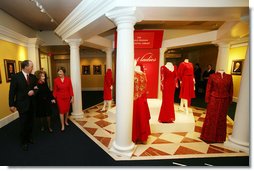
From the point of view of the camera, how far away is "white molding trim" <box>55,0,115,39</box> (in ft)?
7.97

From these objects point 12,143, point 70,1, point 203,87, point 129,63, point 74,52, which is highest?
point 70,1

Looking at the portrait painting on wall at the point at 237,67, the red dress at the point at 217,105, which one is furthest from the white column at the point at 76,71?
the portrait painting on wall at the point at 237,67

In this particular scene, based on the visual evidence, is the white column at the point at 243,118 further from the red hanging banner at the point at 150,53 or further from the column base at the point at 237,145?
the red hanging banner at the point at 150,53

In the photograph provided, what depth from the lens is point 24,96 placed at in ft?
9.27

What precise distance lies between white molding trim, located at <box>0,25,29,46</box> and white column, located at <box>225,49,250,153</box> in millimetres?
5640

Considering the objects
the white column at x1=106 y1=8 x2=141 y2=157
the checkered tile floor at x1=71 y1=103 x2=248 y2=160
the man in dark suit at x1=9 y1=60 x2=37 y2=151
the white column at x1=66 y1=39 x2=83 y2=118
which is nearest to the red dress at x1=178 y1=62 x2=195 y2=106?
the checkered tile floor at x1=71 y1=103 x2=248 y2=160

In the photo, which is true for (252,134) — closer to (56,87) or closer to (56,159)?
(56,159)

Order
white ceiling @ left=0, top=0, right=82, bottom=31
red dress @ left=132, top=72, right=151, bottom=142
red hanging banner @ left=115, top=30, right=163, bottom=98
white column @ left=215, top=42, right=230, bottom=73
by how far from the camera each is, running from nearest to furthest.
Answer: red dress @ left=132, top=72, right=151, bottom=142, white ceiling @ left=0, top=0, right=82, bottom=31, white column @ left=215, top=42, right=230, bottom=73, red hanging banner @ left=115, top=30, right=163, bottom=98

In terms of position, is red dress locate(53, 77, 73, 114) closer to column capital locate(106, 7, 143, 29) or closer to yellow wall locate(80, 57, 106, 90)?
column capital locate(106, 7, 143, 29)

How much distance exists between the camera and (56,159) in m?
2.65

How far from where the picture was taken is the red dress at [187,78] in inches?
179

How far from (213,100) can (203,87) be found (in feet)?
19.0

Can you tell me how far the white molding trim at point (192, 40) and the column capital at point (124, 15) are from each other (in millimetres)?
3500

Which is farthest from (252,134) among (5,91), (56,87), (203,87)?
(203,87)
